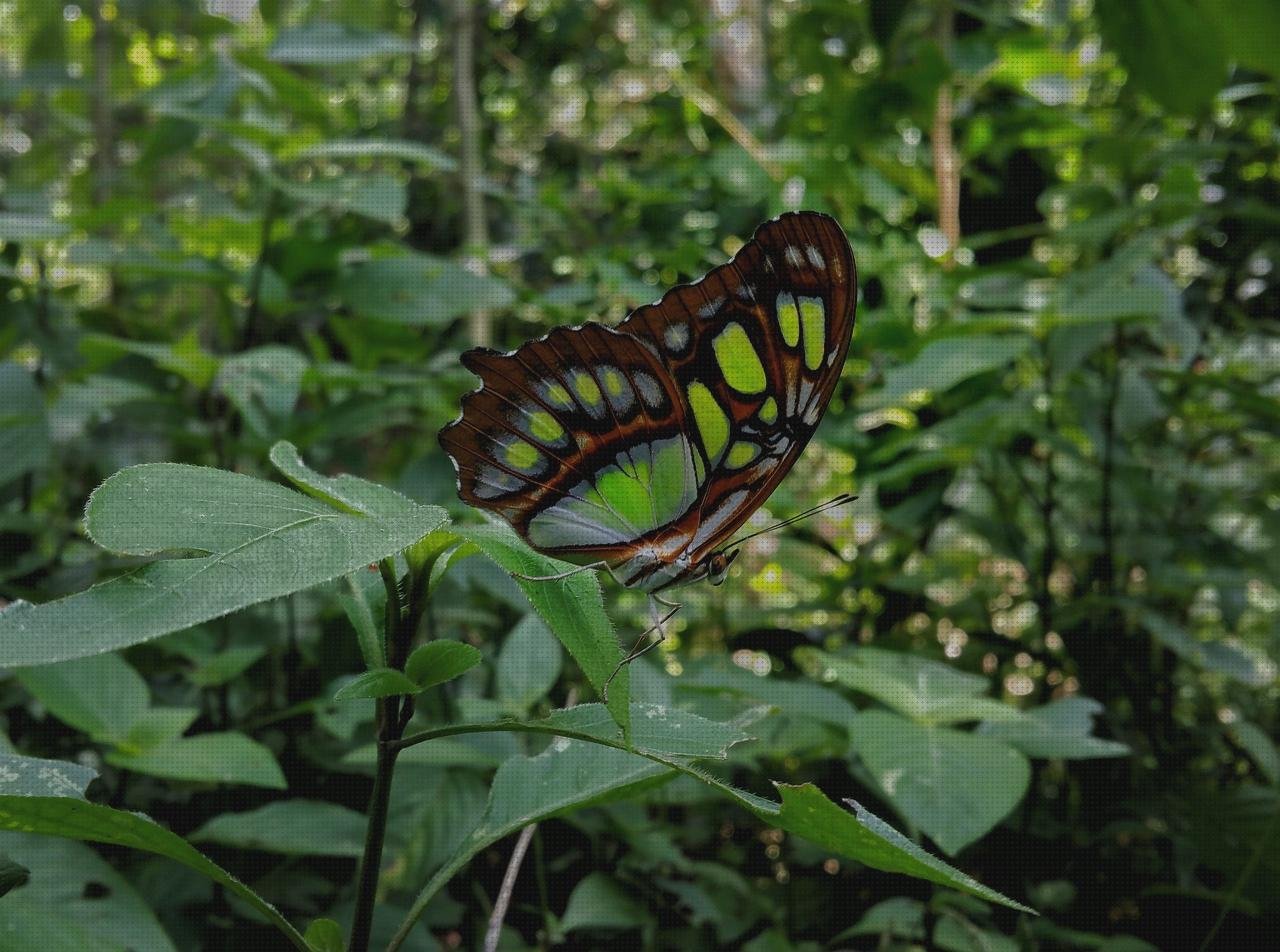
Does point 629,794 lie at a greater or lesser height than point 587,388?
lesser

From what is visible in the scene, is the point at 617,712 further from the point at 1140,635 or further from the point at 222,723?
the point at 1140,635

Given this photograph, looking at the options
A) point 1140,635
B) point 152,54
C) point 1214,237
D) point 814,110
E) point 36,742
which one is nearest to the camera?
point 36,742

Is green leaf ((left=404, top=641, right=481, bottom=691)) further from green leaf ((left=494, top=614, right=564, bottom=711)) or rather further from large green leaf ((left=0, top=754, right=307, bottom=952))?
green leaf ((left=494, top=614, right=564, bottom=711))

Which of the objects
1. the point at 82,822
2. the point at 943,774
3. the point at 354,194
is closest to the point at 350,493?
the point at 82,822

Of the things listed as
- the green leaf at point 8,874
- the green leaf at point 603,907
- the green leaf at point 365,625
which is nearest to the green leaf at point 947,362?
the green leaf at point 603,907

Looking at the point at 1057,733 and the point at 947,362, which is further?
the point at 947,362

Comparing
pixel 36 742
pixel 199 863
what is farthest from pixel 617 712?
pixel 36 742

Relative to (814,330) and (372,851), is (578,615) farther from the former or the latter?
(814,330)
